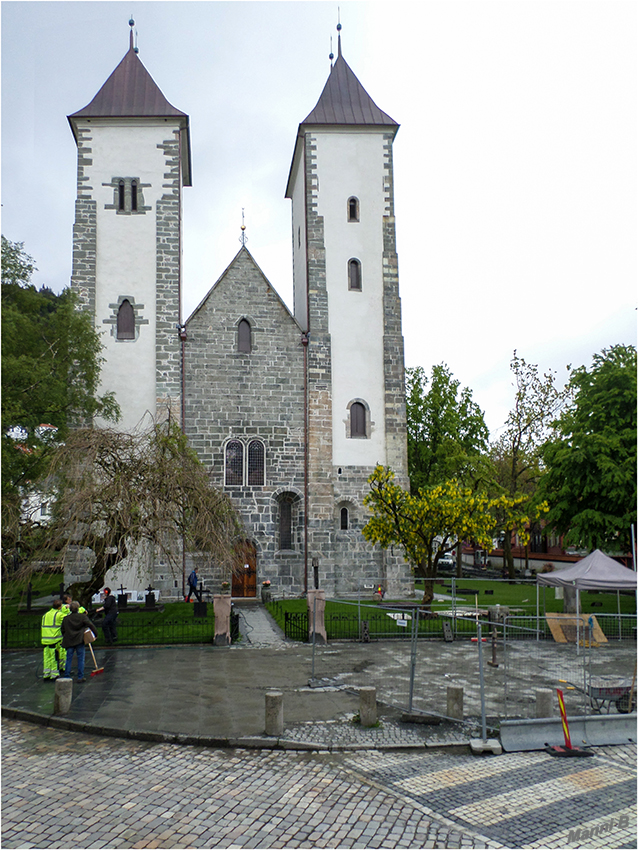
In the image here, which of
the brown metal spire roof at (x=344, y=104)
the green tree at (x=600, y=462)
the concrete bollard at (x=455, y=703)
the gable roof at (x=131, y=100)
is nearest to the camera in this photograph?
the concrete bollard at (x=455, y=703)

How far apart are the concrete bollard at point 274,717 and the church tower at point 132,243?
17916mm

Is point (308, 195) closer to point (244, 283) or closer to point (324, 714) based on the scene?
point (244, 283)

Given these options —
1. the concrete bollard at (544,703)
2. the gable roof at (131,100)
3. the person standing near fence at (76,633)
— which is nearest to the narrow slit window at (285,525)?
the person standing near fence at (76,633)

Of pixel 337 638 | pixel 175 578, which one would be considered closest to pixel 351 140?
pixel 175 578

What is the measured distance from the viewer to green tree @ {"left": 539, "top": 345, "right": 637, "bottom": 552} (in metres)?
23.3

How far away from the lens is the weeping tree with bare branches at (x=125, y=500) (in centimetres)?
1488

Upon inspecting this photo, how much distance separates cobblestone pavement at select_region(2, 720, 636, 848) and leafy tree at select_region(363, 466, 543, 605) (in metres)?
11.1

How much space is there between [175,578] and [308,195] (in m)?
16.9

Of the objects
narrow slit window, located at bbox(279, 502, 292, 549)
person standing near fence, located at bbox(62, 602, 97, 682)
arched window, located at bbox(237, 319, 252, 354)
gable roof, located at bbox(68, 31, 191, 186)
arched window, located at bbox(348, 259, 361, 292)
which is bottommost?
person standing near fence, located at bbox(62, 602, 97, 682)

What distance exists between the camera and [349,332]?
1143 inches

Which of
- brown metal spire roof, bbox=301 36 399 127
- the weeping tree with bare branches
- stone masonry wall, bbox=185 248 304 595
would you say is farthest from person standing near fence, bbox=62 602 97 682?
brown metal spire roof, bbox=301 36 399 127

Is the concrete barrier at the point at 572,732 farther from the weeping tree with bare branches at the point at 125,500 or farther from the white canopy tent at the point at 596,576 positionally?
the weeping tree with bare branches at the point at 125,500

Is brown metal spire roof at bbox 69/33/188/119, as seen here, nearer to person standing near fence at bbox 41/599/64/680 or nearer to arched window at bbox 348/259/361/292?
arched window at bbox 348/259/361/292

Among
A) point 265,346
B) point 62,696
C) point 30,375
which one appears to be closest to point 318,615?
point 62,696
